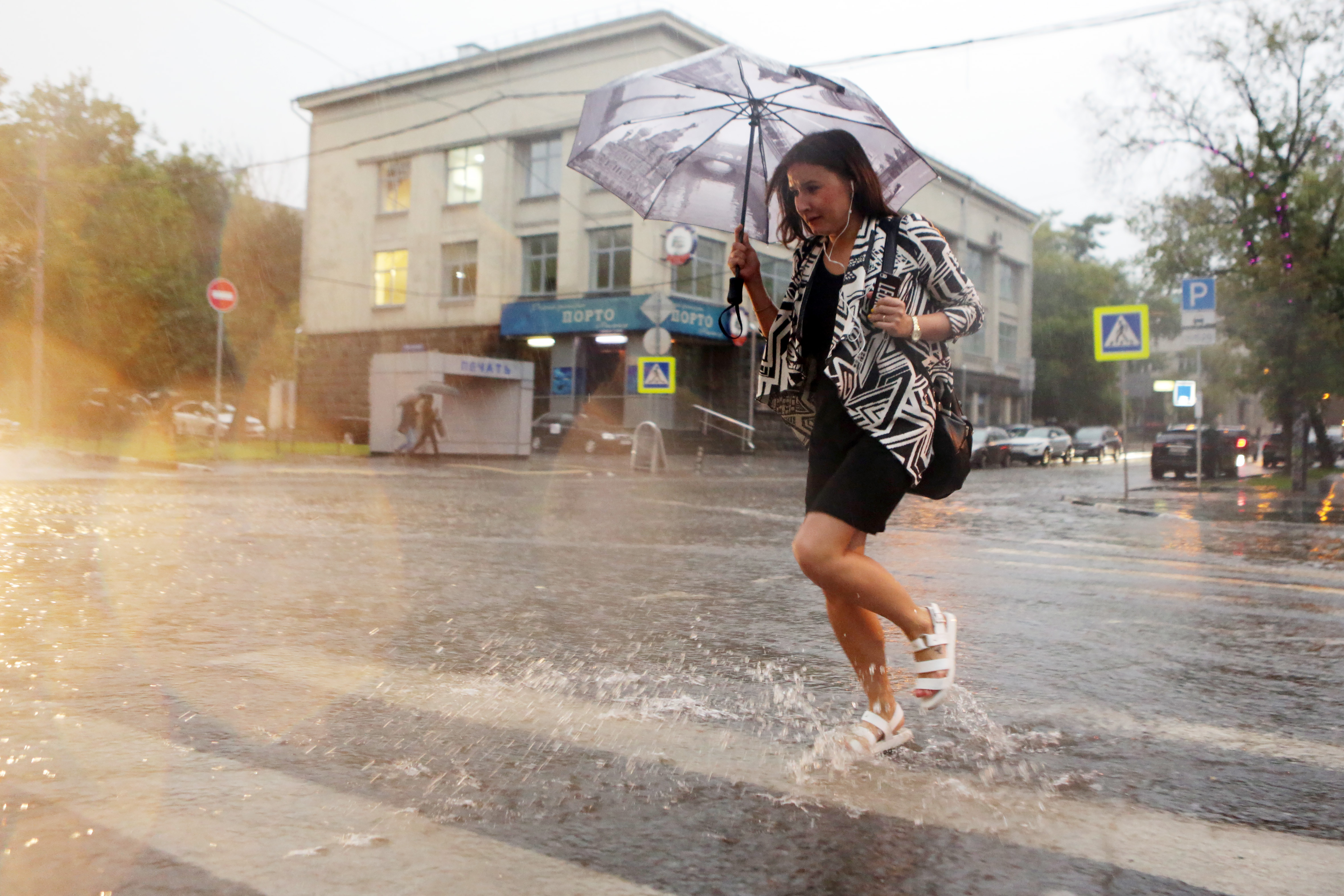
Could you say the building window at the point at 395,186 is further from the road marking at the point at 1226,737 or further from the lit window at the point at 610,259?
the road marking at the point at 1226,737

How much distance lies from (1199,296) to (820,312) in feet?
54.4

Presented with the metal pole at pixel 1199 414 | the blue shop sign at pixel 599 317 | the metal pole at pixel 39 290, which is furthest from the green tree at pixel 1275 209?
the metal pole at pixel 39 290

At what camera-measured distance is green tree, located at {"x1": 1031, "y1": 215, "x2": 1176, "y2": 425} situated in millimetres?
64188

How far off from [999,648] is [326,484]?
39.3ft

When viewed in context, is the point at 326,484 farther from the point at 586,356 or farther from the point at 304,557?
the point at 586,356

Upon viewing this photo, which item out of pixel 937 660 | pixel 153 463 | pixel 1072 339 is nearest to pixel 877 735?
pixel 937 660

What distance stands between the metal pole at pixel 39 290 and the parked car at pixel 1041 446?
93.2 ft

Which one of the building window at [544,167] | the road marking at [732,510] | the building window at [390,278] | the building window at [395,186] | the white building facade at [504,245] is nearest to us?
the road marking at [732,510]

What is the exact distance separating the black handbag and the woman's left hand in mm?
198

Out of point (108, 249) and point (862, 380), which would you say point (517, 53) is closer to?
point (108, 249)

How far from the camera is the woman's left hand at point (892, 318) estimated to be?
2.99 m

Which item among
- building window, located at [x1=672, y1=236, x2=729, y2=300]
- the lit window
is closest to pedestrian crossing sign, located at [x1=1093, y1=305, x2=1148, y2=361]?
building window, located at [x1=672, y1=236, x2=729, y2=300]

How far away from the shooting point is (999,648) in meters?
4.84

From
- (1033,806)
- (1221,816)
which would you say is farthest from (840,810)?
(1221,816)
